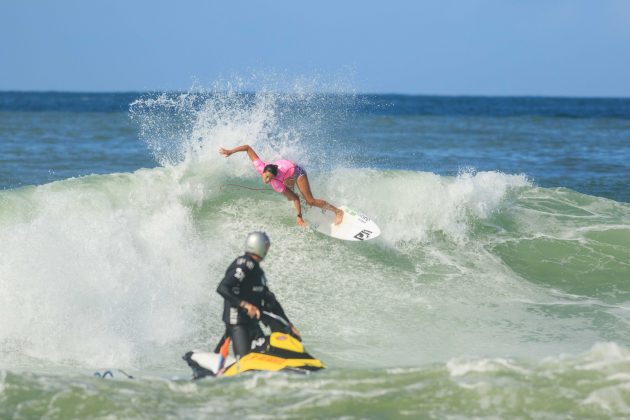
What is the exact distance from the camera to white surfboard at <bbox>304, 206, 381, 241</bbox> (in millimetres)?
12727

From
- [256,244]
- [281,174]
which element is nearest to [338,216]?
[281,174]

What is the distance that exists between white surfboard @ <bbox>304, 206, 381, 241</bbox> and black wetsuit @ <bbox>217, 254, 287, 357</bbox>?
5521 mm

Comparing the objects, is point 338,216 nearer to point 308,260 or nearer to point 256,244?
point 308,260

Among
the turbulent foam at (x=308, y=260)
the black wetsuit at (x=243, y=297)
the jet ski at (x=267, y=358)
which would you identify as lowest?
the jet ski at (x=267, y=358)

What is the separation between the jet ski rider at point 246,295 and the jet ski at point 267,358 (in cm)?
7

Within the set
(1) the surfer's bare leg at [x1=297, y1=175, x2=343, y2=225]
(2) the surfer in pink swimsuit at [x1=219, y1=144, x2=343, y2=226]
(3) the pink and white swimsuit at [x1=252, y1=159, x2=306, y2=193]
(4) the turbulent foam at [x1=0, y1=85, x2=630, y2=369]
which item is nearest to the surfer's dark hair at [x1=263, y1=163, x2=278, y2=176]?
(2) the surfer in pink swimsuit at [x1=219, y1=144, x2=343, y2=226]

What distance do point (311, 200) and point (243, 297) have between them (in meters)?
5.70

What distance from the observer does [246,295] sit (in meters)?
7.08

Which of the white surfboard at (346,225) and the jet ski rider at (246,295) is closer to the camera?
the jet ski rider at (246,295)

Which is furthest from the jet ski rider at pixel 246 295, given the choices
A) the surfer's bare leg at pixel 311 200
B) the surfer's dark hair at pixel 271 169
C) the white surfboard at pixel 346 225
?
the white surfboard at pixel 346 225

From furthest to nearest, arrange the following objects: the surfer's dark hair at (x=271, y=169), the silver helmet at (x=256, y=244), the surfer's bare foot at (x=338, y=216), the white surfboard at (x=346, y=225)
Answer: the surfer's bare foot at (x=338, y=216)
the white surfboard at (x=346, y=225)
the surfer's dark hair at (x=271, y=169)
the silver helmet at (x=256, y=244)

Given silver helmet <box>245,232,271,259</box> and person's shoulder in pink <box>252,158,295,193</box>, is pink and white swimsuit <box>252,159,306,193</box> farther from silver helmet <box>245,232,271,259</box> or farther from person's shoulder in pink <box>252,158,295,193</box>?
silver helmet <box>245,232,271,259</box>

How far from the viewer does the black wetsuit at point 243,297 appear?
22.9 ft

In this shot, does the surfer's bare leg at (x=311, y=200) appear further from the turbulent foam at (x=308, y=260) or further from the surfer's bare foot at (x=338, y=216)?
the turbulent foam at (x=308, y=260)
